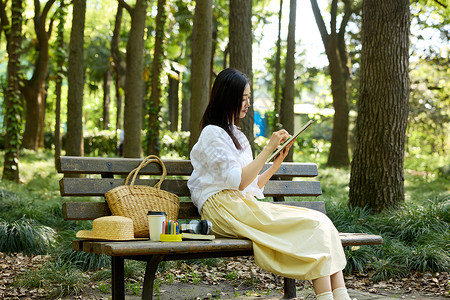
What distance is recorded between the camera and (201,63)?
8164 mm

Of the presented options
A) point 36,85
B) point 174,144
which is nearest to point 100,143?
point 174,144

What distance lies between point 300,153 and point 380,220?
62.0 ft

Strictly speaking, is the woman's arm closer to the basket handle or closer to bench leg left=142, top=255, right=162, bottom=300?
the basket handle

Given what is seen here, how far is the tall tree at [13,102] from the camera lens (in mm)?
10820

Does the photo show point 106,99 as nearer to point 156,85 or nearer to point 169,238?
point 156,85

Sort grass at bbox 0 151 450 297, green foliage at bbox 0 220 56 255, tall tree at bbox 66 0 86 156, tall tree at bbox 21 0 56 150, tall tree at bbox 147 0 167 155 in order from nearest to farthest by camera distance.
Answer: grass at bbox 0 151 450 297 < green foliage at bbox 0 220 56 255 < tall tree at bbox 66 0 86 156 < tall tree at bbox 147 0 167 155 < tall tree at bbox 21 0 56 150

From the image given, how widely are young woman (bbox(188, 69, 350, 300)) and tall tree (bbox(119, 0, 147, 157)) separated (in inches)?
284

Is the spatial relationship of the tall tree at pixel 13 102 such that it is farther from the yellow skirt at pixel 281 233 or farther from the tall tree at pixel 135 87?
the yellow skirt at pixel 281 233

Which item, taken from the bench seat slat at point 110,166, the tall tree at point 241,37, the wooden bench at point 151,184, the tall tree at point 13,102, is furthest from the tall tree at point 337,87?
the bench seat slat at point 110,166

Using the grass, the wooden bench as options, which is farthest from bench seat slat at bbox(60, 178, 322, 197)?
the grass

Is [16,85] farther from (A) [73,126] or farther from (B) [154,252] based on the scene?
(B) [154,252]

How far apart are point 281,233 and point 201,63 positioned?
16.0 ft

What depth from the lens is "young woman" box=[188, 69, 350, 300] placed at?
347cm

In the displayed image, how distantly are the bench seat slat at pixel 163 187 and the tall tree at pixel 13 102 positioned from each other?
740 centimetres
